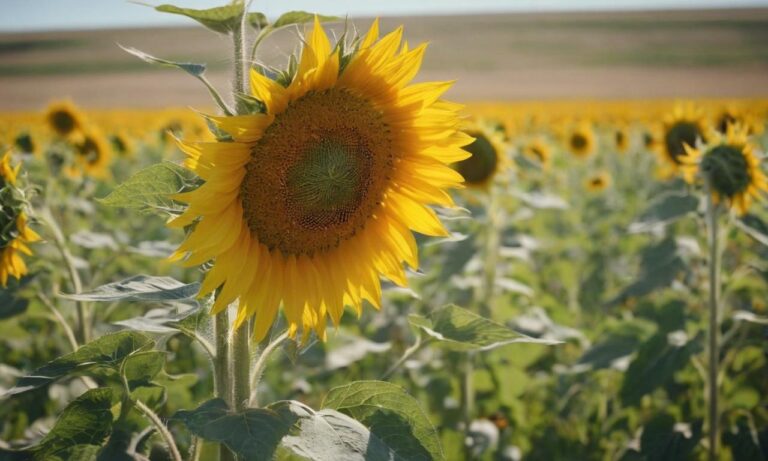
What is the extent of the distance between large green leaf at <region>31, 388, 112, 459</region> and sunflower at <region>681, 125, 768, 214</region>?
2.30m

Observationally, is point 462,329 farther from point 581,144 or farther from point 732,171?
point 581,144

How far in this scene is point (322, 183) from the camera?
1562 mm

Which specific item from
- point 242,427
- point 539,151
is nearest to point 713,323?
point 242,427

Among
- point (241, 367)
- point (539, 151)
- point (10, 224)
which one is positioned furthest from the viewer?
point (539, 151)

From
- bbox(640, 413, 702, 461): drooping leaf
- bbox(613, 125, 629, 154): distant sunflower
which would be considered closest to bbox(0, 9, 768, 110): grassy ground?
bbox(613, 125, 629, 154): distant sunflower

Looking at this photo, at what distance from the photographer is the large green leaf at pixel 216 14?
1.28m

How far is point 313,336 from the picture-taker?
5.55 feet

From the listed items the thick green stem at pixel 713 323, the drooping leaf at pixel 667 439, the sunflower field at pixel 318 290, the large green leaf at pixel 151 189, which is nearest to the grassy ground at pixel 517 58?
the sunflower field at pixel 318 290

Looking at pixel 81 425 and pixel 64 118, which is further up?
pixel 64 118

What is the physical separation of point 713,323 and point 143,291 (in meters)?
2.22

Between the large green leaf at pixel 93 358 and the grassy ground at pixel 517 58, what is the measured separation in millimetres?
31660

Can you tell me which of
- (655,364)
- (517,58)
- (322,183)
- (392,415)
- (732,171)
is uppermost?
(517,58)

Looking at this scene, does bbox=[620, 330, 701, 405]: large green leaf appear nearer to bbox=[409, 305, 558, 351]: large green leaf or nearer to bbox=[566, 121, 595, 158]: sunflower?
bbox=[409, 305, 558, 351]: large green leaf

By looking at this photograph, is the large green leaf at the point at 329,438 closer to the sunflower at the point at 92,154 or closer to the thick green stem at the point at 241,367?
the thick green stem at the point at 241,367
